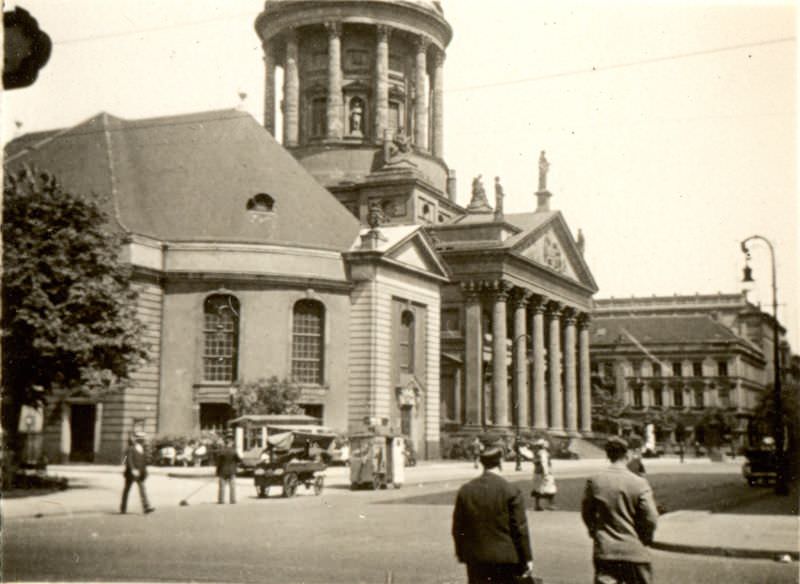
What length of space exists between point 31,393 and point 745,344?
103 m

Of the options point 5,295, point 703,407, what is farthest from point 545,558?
point 703,407

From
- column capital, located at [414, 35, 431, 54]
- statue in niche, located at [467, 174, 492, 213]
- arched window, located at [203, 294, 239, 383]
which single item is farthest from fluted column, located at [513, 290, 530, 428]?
arched window, located at [203, 294, 239, 383]

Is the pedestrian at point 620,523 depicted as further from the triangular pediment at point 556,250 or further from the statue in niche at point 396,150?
the triangular pediment at point 556,250

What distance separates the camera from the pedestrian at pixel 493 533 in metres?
7.63

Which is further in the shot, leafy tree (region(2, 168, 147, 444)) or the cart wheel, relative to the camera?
the cart wheel

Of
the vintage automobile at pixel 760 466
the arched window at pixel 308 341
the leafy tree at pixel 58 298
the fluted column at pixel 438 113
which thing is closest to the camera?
the leafy tree at pixel 58 298

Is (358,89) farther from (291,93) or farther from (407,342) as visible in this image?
(407,342)

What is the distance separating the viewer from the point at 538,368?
71.4 metres

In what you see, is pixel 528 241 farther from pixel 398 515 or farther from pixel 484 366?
pixel 398 515

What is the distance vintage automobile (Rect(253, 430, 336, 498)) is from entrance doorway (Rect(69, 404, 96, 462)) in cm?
1231

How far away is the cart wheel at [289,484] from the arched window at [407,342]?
Answer: 2300 cm

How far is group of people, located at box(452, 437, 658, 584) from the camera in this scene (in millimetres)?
7648

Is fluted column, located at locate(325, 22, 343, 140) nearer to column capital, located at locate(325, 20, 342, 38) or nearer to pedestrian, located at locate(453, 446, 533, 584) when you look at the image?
column capital, located at locate(325, 20, 342, 38)

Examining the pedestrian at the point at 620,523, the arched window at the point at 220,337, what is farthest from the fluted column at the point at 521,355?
the pedestrian at the point at 620,523
